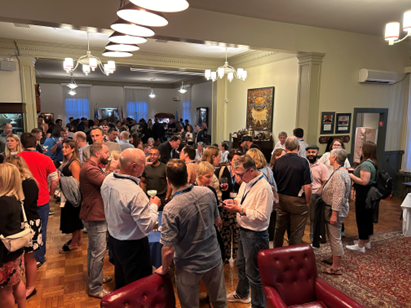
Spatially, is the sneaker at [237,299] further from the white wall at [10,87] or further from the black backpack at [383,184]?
the white wall at [10,87]

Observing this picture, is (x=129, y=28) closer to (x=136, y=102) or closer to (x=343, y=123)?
(x=343, y=123)

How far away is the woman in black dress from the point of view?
138 inches

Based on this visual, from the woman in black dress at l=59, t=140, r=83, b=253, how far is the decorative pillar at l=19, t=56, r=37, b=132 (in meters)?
4.58

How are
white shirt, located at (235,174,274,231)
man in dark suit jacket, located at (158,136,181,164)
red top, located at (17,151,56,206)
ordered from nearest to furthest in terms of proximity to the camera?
white shirt, located at (235,174,274,231)
red top, located at (17,151,56,206)
man in dark suit jacket, located at (158,136,181,164)

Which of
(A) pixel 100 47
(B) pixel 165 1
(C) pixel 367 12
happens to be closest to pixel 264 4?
(C) pixel 367 12

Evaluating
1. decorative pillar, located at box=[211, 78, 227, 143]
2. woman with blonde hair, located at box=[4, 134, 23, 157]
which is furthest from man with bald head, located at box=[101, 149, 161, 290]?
decorative pillar, located at box=[211, 78, 227, 143]

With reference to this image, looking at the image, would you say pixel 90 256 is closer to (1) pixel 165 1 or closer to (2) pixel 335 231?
(1) pixel 165 1

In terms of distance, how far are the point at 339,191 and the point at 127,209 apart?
2.40 meters

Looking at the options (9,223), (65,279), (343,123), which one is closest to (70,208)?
(65,279)

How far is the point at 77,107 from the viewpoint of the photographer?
1623 cm

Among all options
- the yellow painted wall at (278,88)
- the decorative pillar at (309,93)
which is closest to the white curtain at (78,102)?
the yellow painted wall at (278,88)

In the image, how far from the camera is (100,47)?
7.64m

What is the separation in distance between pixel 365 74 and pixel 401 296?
5068 millimetres

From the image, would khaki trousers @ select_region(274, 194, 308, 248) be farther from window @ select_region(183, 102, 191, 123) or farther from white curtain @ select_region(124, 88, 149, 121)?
white curtain @ select_region(124, 88, 149, 121)
